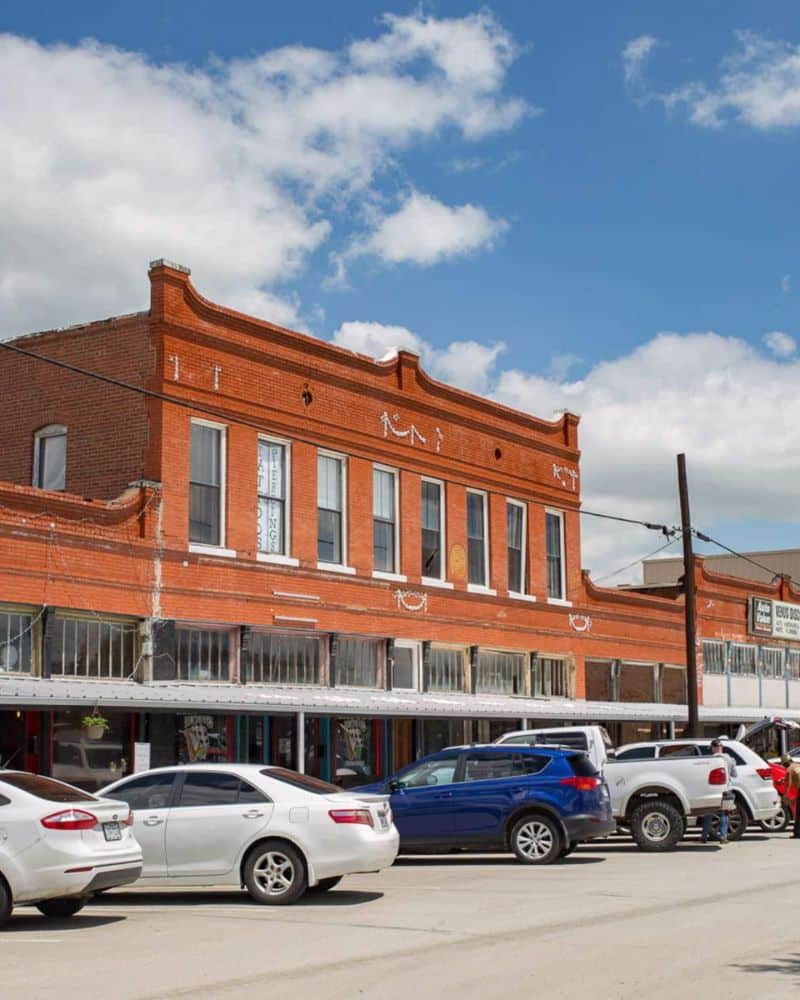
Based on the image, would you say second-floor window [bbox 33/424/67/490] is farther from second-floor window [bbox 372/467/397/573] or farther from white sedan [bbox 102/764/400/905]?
white sedan [bbox 102/764/400/905]

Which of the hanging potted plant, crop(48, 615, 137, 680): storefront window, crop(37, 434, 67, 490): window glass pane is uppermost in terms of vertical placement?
crop(37, 434, 67, 490): window glass pane

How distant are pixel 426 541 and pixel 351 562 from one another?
115 inches

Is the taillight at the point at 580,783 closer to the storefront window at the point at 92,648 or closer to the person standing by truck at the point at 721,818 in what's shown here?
the person standing by truck at the point at 721,818

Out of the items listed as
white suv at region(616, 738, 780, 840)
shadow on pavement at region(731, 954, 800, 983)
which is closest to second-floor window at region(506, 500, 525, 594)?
white suv at region(616, 738, 780, 840)

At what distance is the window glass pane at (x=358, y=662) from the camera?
2714 cm

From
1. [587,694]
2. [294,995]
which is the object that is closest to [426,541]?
[587,694]

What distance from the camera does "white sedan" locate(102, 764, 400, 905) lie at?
14.4 m

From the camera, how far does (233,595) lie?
24500 mm

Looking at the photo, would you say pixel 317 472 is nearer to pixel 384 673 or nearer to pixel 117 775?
pixel 384 673

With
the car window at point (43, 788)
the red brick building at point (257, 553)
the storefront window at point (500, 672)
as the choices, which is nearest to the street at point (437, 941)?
the car window at point (43, 788)

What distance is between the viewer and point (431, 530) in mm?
30297

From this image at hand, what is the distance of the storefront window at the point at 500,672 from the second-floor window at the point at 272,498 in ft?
22.7

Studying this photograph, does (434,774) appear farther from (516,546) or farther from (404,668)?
(516,546)

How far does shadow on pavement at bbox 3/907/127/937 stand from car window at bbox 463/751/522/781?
270 inches
